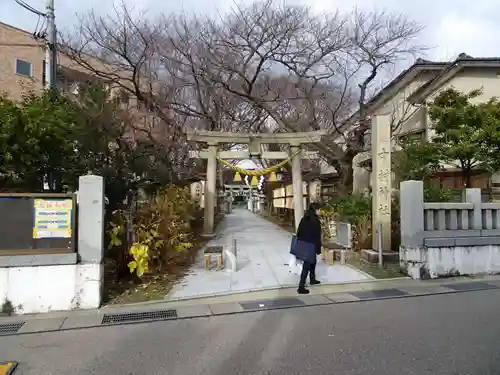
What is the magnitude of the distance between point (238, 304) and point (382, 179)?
18.0ft

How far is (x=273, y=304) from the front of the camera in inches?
259

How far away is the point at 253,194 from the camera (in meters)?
44.6

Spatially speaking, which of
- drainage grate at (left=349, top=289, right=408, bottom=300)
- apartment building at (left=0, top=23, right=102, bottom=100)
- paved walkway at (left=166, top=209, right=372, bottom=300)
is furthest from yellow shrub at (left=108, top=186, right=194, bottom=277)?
apartment building at (left=0, top=23, right=102, bottom=100)

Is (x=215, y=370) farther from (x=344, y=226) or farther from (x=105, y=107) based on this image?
(x=344, y=226)

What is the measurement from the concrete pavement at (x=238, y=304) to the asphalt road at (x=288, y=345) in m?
0.32

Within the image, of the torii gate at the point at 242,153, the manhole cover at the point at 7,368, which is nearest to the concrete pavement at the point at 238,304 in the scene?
the manhole cover at the point at 7,368

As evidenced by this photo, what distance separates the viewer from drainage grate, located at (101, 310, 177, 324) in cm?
589

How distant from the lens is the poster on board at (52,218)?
21.1ft

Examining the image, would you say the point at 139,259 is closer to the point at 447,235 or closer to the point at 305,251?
the point at 305,251

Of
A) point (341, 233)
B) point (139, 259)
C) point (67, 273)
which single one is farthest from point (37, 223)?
point (341, 233)

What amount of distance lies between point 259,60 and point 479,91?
751cm

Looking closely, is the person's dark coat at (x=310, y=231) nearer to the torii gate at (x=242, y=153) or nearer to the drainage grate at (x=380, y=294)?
the drainage grate at (x=380, y=294)

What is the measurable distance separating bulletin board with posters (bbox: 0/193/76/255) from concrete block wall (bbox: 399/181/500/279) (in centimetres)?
660

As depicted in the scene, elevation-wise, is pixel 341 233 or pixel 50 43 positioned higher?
pixel 50 43
